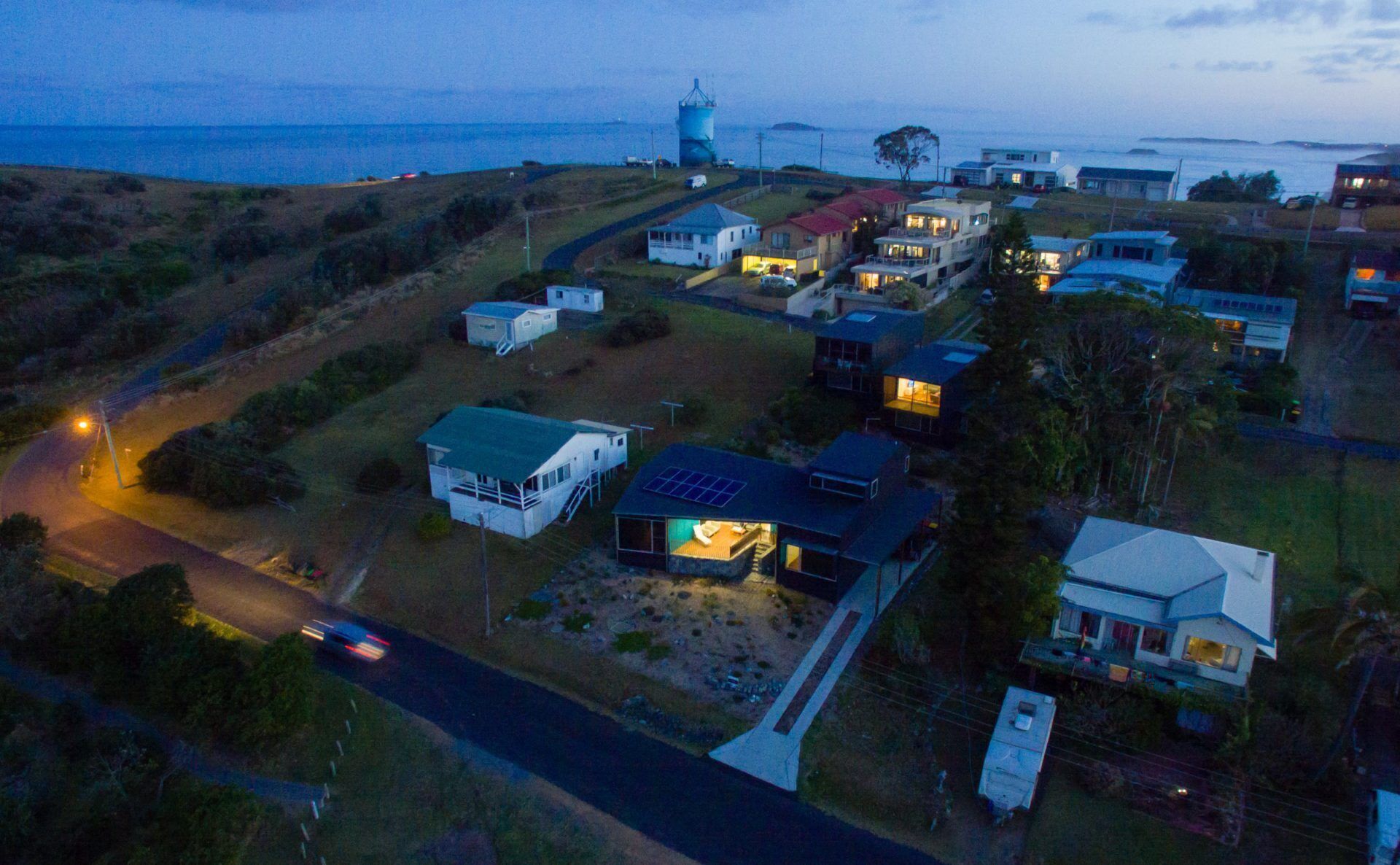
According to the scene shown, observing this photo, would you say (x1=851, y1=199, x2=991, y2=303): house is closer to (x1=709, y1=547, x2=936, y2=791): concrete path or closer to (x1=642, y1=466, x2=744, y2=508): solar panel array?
(x1=642, y1=466, x2=744, y2=508): solar panel array

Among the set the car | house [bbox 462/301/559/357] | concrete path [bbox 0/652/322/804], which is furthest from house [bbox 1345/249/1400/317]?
concrete path [bbox 0/652/322/804]

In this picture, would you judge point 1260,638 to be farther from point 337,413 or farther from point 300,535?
point 337,413

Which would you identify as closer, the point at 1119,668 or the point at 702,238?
the point at 1119,668

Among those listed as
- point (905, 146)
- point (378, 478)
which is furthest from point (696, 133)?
point (378, 478)

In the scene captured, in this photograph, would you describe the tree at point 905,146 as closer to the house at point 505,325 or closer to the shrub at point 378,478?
the house at point 505,325

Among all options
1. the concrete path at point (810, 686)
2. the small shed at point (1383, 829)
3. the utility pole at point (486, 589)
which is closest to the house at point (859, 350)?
the concrete path at point (810, 686)

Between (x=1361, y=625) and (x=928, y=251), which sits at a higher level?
(x=928, y=251)

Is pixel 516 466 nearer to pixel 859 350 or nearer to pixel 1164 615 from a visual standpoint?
pixel 859 350
